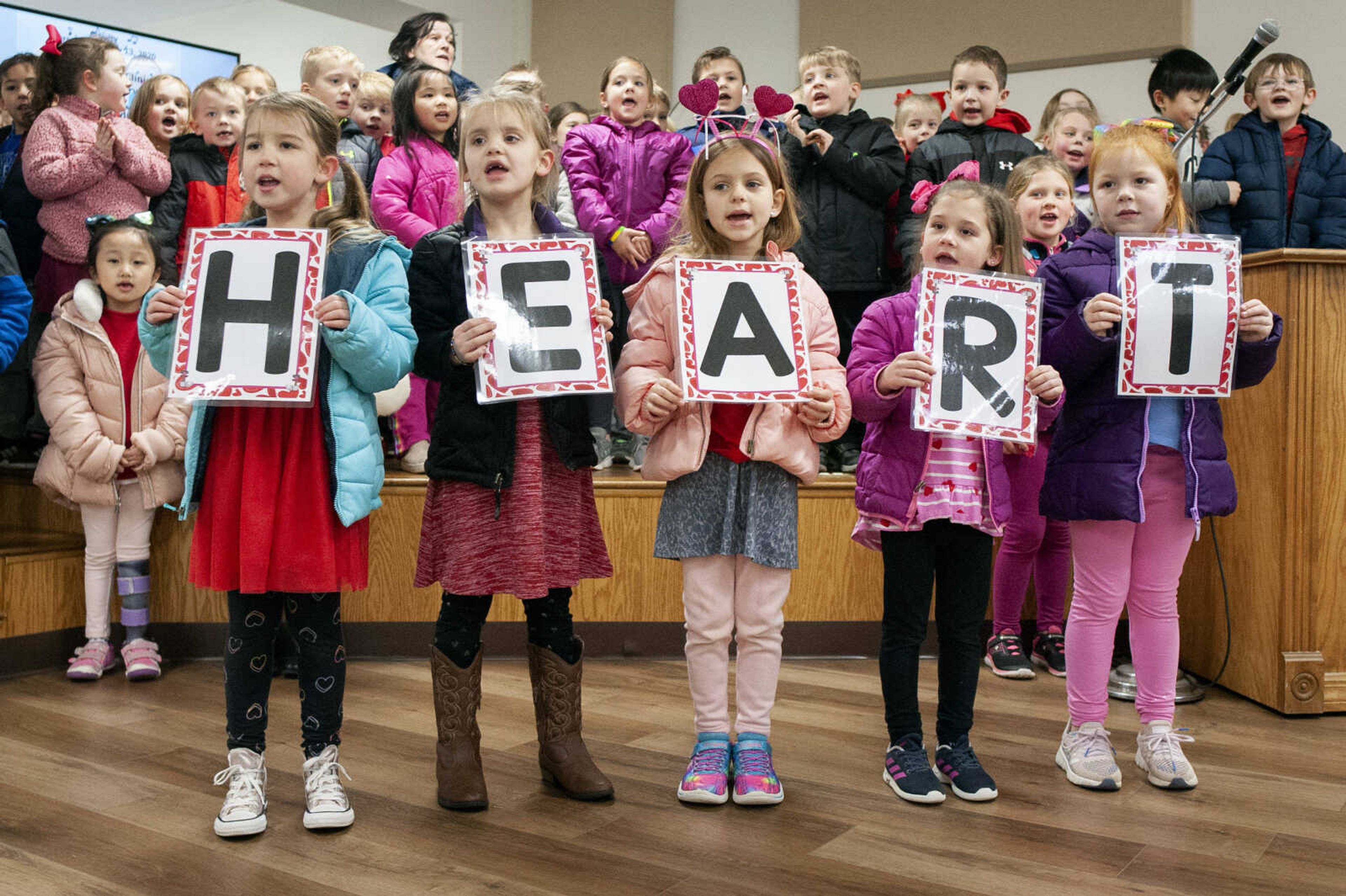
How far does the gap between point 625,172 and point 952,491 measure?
1.91 metres

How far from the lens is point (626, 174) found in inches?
141

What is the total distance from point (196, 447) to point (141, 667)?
131 centimetres

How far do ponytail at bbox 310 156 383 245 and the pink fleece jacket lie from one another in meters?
1.75

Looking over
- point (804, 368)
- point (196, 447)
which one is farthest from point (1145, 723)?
point (196, 447)

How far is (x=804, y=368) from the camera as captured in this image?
1996 millimetres

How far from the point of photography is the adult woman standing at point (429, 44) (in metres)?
3.90

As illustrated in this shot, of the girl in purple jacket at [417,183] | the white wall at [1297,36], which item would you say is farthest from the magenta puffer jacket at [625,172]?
the white wall at [1297,36]

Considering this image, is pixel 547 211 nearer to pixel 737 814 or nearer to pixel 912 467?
pixel 912 467

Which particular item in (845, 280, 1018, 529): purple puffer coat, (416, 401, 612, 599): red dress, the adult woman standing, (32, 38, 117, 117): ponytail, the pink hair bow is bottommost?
(416, 401, 612, 599): red dress

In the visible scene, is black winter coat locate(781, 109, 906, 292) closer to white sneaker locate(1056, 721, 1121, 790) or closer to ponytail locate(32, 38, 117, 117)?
white sneaker locate(1056, 721, 1121, 790)

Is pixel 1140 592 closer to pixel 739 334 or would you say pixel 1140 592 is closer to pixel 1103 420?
pixel 1103 420

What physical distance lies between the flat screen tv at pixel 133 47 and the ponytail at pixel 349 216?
4870 mm

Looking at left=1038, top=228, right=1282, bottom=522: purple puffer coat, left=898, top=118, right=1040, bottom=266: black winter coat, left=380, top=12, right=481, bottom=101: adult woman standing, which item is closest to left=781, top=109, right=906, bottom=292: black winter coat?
left=898, top=118, right=1040, bottom=266: black winter coat

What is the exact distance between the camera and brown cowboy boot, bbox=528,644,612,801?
81.4 inches
